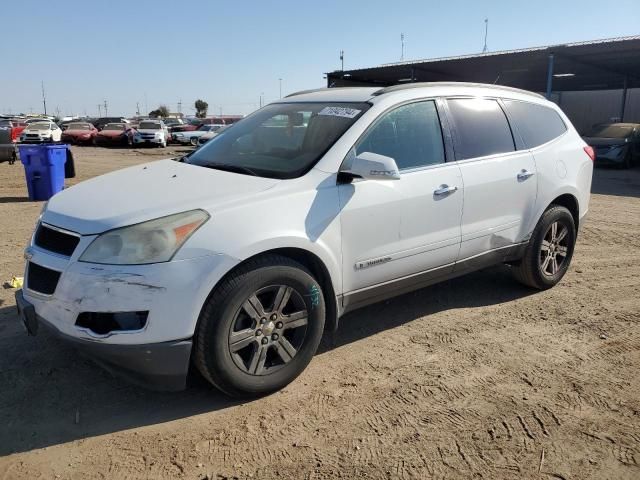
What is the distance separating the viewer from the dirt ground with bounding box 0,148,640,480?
2.59 metres

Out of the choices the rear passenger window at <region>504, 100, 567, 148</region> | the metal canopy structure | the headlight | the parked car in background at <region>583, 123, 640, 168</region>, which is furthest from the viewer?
the metal canopy structure

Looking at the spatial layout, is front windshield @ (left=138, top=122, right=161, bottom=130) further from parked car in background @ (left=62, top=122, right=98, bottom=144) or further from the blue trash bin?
the blue trash bin

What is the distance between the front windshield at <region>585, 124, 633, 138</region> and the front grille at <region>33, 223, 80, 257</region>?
18.8m

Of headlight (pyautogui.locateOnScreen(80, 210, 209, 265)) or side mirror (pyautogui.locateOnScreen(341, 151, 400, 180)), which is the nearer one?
headlight (pyautogui.locateOnScreen(80, 210, 209, 265))

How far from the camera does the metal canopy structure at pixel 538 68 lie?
20312 mm

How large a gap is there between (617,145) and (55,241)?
59.7 feet

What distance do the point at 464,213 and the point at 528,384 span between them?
1.33 m

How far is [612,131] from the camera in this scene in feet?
59.8

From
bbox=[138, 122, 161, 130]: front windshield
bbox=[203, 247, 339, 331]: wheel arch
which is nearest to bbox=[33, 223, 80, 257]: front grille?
bbox=[203, 247, 339, 331]: wheel arch

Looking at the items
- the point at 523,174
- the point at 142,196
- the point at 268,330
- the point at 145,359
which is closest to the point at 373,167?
the point at 268,330

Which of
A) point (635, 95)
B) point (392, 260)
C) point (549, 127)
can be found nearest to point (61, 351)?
point (392, 260)

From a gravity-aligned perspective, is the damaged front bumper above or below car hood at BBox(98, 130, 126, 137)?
above

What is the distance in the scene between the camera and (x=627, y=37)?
734 inches

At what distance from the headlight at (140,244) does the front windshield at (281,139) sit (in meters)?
0.83
